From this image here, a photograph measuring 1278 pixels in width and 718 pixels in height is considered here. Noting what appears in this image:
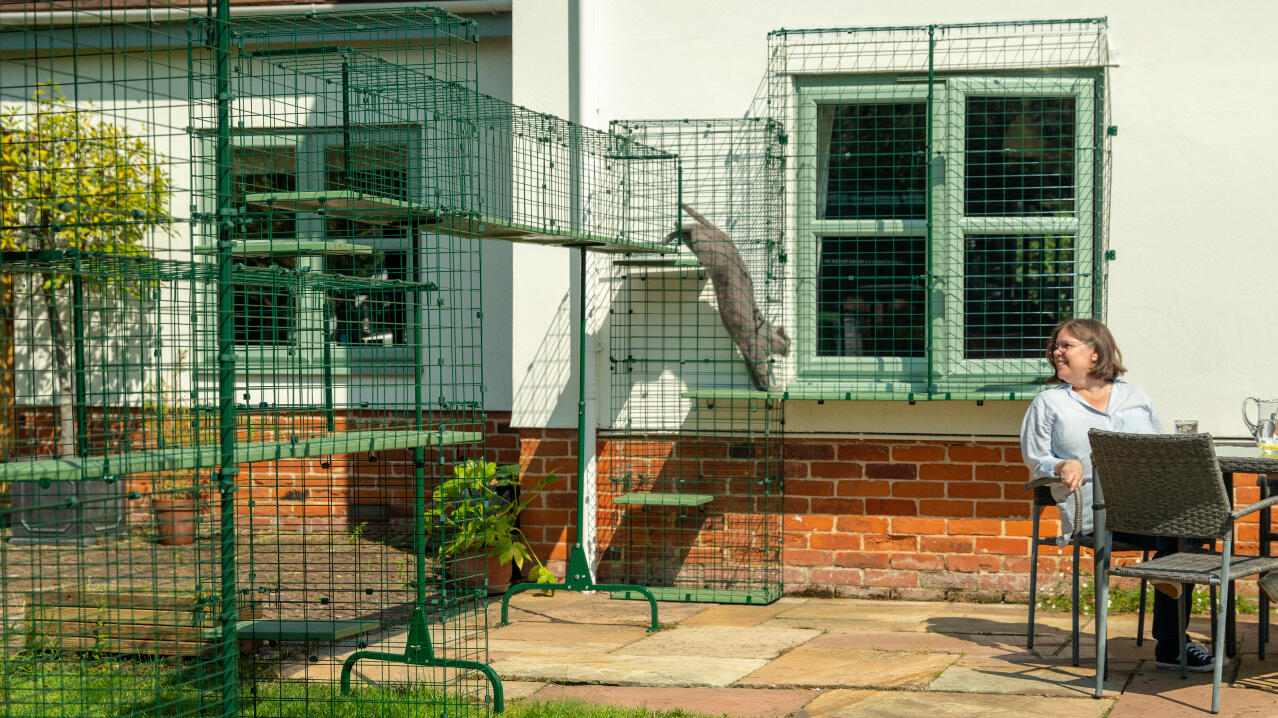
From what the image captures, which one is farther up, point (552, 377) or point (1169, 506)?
point (552, 377)

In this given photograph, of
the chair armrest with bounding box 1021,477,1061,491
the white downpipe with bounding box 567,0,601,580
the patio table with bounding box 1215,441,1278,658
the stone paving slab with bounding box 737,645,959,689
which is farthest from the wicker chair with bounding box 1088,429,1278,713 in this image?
the white downpipe with bounding box 567,0,601,580

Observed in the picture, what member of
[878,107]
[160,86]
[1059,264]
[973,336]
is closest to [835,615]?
[973,336]

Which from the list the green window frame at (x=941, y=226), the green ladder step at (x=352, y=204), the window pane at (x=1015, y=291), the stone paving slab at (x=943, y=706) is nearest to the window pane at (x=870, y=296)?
the green window frame at (x=941, y=226)

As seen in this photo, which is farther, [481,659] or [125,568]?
[125,568]

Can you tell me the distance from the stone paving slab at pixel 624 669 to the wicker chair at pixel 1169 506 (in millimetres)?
1328

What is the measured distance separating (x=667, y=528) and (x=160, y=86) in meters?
3.97

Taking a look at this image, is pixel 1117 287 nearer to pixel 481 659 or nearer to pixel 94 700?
pixel 481 659

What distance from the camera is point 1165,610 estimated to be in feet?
15.0

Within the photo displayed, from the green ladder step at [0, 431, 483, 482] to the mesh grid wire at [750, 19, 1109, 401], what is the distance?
279 centimetres

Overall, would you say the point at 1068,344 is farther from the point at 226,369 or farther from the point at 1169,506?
the point at 226,369

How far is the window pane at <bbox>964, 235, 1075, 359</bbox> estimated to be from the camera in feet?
20.5

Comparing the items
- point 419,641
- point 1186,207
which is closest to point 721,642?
point 419,641

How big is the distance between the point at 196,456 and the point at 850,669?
264 cm

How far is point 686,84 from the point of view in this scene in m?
6.68
